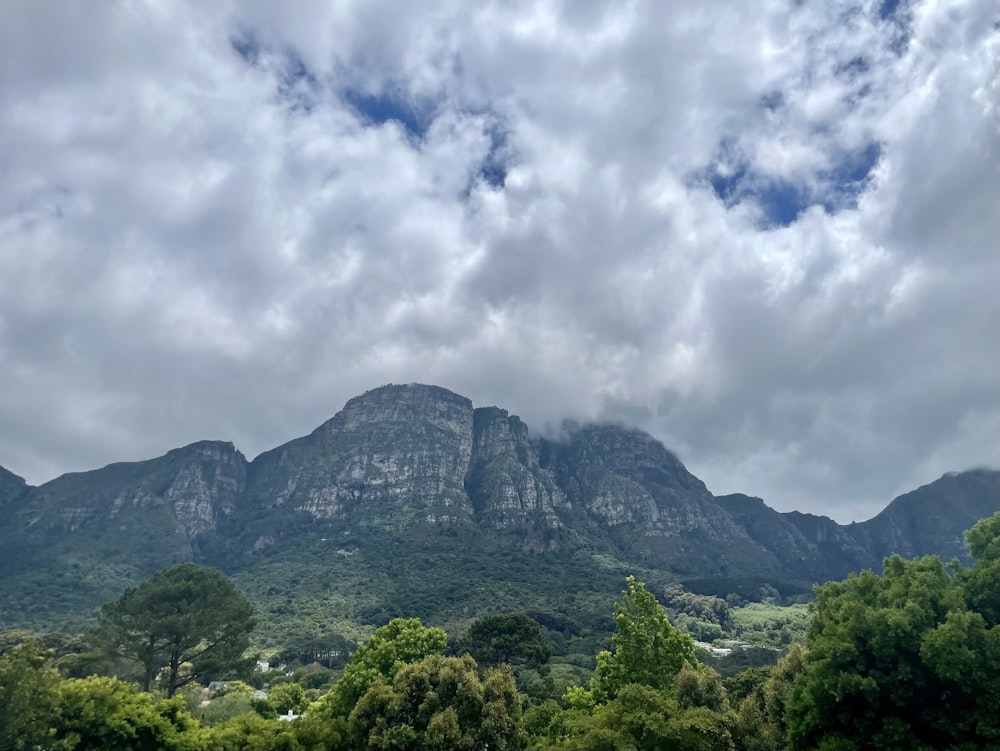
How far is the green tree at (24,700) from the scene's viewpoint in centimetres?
2314

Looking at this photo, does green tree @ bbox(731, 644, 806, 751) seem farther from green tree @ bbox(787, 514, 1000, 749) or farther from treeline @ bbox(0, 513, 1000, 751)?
green tree @ bbox(787, 514, 1000, 749)

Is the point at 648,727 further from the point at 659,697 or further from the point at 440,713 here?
the point at 440,713

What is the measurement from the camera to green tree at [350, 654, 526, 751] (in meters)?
24.7

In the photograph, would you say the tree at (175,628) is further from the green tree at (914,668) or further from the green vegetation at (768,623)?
the green vegetation at (768,623)

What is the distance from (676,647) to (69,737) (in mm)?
29090

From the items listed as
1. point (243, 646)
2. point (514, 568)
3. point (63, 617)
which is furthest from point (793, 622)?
point (63, 617)

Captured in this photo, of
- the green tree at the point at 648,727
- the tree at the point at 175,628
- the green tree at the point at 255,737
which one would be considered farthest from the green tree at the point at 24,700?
the tree at the point at 175,628

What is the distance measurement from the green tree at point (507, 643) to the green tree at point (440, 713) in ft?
144

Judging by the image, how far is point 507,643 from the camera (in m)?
68.9

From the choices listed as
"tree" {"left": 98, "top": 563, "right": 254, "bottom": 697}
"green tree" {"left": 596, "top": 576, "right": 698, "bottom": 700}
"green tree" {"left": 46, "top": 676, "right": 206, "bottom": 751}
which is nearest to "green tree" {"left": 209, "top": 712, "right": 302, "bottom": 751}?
"green tree" {"left": 46, "top": 676, "right": 206, "bottom": 751}

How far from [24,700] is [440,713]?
15.6 metres

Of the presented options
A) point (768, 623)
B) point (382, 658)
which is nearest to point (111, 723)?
point (382, 658)

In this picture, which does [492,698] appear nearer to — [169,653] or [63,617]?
[169,653]

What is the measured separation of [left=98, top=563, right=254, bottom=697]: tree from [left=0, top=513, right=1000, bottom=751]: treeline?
26.5 meters
